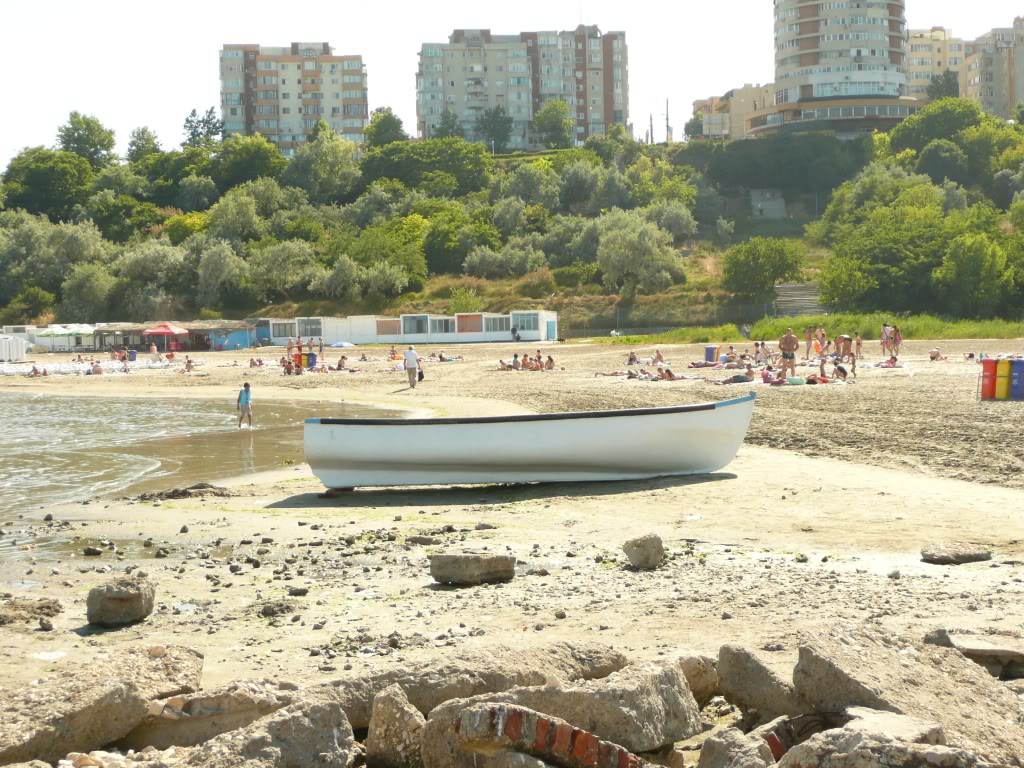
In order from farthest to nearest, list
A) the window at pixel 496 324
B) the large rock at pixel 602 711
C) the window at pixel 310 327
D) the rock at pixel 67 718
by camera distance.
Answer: the window at pixel 310 327 < the window at pixel 496 324 < the rock at pixel 67 718 < the large rock at pixel 602 711

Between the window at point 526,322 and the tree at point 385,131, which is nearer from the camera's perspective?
the window at point 526,322

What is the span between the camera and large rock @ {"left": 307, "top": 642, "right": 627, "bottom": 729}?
17.2 feet

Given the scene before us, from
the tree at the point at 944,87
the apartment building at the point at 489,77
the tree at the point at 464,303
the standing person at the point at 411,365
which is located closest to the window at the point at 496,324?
the tree at the point at 464,303

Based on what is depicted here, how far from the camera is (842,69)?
438ft

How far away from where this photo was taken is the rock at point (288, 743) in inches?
183

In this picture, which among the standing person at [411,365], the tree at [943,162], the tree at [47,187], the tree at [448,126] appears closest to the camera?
the standing person at [411,365]

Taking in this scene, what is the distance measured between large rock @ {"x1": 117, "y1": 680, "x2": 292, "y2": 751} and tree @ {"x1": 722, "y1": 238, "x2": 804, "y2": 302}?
70.5 m

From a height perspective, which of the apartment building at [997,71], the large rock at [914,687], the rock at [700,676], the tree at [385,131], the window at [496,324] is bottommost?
the rock at [700,676]

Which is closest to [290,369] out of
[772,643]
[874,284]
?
[874,284]

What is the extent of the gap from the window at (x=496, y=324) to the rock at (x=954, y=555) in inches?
2321

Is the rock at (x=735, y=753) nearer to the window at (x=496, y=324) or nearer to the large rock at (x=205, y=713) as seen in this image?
the large rock at (x=205, y=713)

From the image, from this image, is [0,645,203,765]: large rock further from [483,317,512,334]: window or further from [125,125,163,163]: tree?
[125,125,163,163]: tree

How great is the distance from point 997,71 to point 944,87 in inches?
1152

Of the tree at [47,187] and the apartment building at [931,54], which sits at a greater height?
the apartment building at [931,54]
